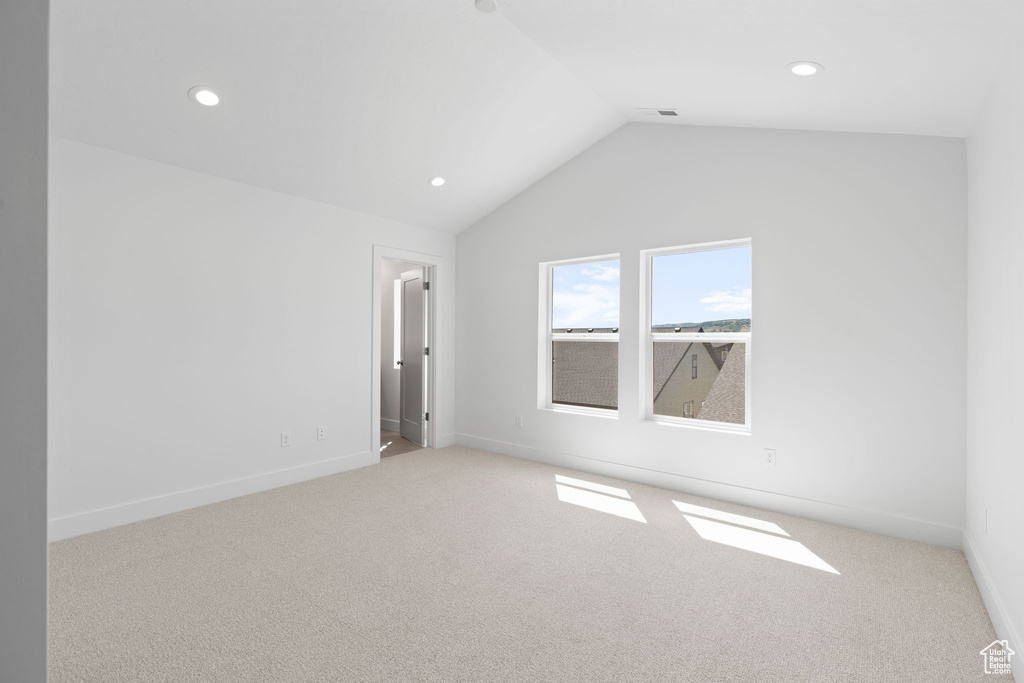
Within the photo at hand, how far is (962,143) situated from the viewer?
3010 mm

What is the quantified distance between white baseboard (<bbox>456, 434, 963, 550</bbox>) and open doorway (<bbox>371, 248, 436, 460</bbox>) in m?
1.22

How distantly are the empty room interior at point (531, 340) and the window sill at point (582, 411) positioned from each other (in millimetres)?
35

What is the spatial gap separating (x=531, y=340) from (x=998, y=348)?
3417 mm

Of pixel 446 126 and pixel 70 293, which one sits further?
pixel 446 126

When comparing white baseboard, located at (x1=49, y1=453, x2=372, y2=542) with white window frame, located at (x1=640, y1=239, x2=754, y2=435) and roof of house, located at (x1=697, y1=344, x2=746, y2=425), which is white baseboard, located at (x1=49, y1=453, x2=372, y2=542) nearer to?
white window frame, located at (x1=640, y1=239, x2=754, y2=435)

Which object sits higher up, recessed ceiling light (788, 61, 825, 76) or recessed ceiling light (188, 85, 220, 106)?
recessed ceiling light (188, 85, 220, 106)

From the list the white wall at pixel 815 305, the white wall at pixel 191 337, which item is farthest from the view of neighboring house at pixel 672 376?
the white wall at pixel 191 337

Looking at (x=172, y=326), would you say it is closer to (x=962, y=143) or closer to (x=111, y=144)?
(x=111, y=144)

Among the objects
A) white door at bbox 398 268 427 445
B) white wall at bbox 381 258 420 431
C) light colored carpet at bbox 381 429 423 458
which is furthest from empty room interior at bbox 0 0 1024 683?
white wall at bbox 381 258 420 431

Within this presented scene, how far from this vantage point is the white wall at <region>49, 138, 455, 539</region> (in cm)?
315

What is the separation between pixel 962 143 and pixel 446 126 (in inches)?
127

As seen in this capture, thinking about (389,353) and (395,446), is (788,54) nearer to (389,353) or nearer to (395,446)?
(395,446)

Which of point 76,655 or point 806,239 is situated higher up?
point 806,239

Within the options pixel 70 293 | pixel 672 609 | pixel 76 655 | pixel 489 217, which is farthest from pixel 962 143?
pixel 70 293
